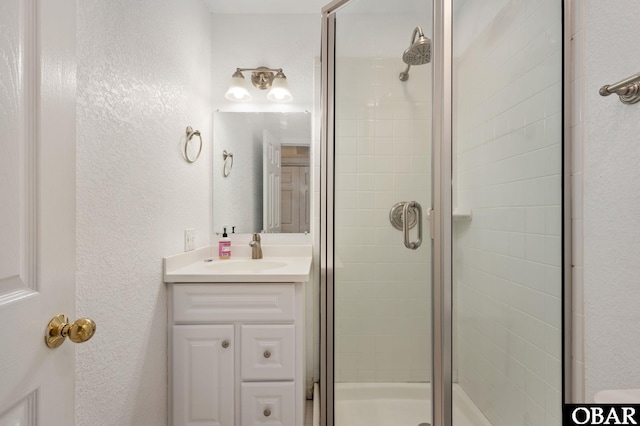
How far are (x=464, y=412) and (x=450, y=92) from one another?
41.4 inches

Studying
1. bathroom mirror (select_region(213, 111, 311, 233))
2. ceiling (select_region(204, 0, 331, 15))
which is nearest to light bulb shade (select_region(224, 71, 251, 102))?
bathroom mirror (select_region(213, 111, 311, 233))

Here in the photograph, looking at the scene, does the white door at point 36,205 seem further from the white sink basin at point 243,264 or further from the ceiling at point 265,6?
the ceiling at point 265,6

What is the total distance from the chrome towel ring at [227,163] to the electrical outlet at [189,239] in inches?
17.8

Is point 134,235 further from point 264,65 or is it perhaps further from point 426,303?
point 264,65

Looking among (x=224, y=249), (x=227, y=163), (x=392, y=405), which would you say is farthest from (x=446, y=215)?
(x=227, y=163)

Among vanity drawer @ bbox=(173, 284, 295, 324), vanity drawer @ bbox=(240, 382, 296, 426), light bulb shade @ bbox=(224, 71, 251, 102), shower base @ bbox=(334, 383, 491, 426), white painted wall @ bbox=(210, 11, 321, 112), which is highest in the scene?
white painted wall @ bbox=(210, 11, 321, 112)

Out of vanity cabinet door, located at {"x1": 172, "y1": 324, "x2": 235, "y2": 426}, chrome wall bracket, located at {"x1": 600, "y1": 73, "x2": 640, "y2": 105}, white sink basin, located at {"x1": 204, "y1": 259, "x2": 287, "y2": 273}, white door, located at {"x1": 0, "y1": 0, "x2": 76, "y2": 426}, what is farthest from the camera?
white sink basin, located at {"x1": 204, "y1": 259, "x2": 287, "y2": 273}

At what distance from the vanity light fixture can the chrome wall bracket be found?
64.2 inches

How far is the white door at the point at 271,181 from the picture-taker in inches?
83.0

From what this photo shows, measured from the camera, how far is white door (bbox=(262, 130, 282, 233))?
211 cm

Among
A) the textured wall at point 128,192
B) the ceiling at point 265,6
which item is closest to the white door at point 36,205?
the textured wall at point 128,192

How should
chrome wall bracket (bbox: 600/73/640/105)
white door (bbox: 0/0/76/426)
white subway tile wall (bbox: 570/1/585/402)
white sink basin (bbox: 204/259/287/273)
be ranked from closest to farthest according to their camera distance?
white door (bbox: 0/0/76/426), chrome wall bracket (bbox: 600/73/640/105), white subway tile wall (bbox: 570/1/585/402), white sink basin (bbox: 204/259/287/273)

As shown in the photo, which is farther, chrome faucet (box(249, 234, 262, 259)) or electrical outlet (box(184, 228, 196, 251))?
chrome faucet (box(249, 234, 262, 259))

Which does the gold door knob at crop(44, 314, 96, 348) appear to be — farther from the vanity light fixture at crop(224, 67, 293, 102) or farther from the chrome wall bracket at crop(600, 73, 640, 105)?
the vanity light fixture at crop(224, 67, 293, 102)
